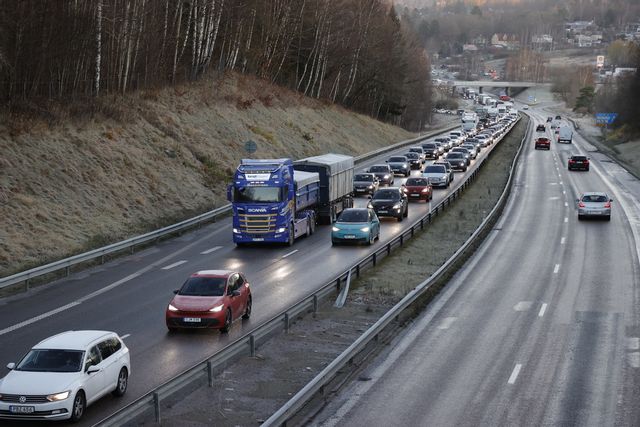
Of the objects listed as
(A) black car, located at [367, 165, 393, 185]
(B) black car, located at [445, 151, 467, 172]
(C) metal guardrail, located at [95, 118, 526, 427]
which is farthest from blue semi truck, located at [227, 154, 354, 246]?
(B) black car, located at [445, 151, 467, 172]

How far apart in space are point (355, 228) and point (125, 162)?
48.5ft

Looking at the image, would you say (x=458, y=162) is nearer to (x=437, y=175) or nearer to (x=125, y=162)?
(x=437, y=175)

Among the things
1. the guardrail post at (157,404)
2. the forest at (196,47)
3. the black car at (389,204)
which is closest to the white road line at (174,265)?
the black car at (389,204)

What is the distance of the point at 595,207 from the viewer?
154ft

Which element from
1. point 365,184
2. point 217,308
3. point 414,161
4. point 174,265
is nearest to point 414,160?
point 414,161

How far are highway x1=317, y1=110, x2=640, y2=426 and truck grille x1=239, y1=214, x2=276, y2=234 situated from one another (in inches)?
317

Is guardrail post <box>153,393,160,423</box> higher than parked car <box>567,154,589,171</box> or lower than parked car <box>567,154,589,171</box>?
lower

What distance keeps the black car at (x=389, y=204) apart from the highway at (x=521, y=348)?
6326mm

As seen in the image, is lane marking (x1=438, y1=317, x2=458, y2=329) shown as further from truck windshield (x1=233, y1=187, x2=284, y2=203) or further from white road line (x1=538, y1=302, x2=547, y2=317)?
truck windshield (x1=233, y1=187, x2=284, y2=203)

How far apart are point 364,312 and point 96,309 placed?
7494 millimetres

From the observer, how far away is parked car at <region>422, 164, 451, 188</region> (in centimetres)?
6241

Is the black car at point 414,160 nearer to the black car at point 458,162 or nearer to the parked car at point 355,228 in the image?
the black car at point 458,162

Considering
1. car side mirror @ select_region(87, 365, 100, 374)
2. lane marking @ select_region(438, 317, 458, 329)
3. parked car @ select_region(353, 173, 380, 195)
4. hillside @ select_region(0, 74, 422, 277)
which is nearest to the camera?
car side mirror @ select_region(87, 365, 100, 374)

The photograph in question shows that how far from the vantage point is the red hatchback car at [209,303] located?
910 inches
